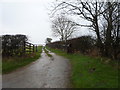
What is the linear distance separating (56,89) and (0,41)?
32.4ft

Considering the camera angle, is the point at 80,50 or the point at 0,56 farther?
the point at 80,50

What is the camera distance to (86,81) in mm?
5730

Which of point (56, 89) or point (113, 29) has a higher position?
point (113, 29)

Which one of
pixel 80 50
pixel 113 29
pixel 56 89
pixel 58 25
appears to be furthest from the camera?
pixel 58 25

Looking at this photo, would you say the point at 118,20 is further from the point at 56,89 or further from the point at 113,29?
the point at 56,89

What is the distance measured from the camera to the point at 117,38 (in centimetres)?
1257

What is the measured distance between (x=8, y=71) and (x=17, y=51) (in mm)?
4603

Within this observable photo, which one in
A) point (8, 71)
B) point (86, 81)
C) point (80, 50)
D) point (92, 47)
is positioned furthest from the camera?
point (80, 50)

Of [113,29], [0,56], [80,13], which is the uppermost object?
[80,13]

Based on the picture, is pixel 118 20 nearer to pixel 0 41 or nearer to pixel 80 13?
pixel 80 13

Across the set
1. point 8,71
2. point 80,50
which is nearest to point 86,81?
point 8,71

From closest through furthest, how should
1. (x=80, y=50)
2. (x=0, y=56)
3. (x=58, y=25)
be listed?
(x=0, y=56), (x=80, y=50), (x=58, y=25)

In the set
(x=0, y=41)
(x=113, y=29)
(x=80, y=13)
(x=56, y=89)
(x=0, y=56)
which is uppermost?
(x=80, y=13)

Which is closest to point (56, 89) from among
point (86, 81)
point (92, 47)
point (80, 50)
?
point (86, 81)
